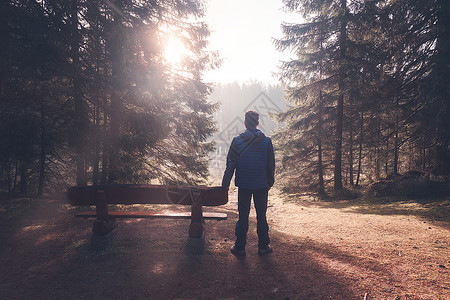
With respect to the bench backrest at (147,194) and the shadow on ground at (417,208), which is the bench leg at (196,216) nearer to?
the bench backrest at (147,194)

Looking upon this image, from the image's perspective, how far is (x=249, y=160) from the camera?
432 centimetres

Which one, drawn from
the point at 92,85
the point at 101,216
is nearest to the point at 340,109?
the point at 92,85

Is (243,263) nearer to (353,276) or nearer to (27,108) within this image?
(353,276)

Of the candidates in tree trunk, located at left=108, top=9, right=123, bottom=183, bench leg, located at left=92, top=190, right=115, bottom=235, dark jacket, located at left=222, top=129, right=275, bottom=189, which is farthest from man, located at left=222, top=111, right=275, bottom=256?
tree trunk, located at left=108, top=9, right=123, bottom=183

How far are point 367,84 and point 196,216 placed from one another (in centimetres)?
1277

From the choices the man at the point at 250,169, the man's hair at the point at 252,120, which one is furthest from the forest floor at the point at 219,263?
the man's hair at the point at 252,120

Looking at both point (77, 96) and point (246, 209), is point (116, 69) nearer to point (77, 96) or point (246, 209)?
point (77, 96)

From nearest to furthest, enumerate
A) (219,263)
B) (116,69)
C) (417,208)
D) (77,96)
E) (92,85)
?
(219,263) → (77,96) → (92,85) → (116,69) → (417,208)

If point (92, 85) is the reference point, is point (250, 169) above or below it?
below

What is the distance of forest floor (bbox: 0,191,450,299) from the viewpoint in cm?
311

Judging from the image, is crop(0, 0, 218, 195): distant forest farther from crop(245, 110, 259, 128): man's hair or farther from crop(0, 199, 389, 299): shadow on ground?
crop(245, 110, 259, 128): man's hair

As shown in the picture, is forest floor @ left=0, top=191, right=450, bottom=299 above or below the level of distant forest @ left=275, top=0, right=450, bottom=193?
below

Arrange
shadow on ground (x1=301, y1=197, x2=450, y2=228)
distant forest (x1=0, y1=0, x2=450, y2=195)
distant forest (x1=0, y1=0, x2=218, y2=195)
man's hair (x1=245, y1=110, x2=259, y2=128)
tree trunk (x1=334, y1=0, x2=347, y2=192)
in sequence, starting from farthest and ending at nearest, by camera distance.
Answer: tree trunk (x1=334, y1=0, x2=347, y2=192) → shadow on ground (x1=301, y1=197, x2=450, y2=228) → distant forest (x1=0, y1=0, x2=450, y2=195) → distant forest (x1=0, y1=0, x2=218, y2=195) → man's hair (x1=245, y1=110, x2=259, y2=128)

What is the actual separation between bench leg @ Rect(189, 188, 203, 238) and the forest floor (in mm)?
305
